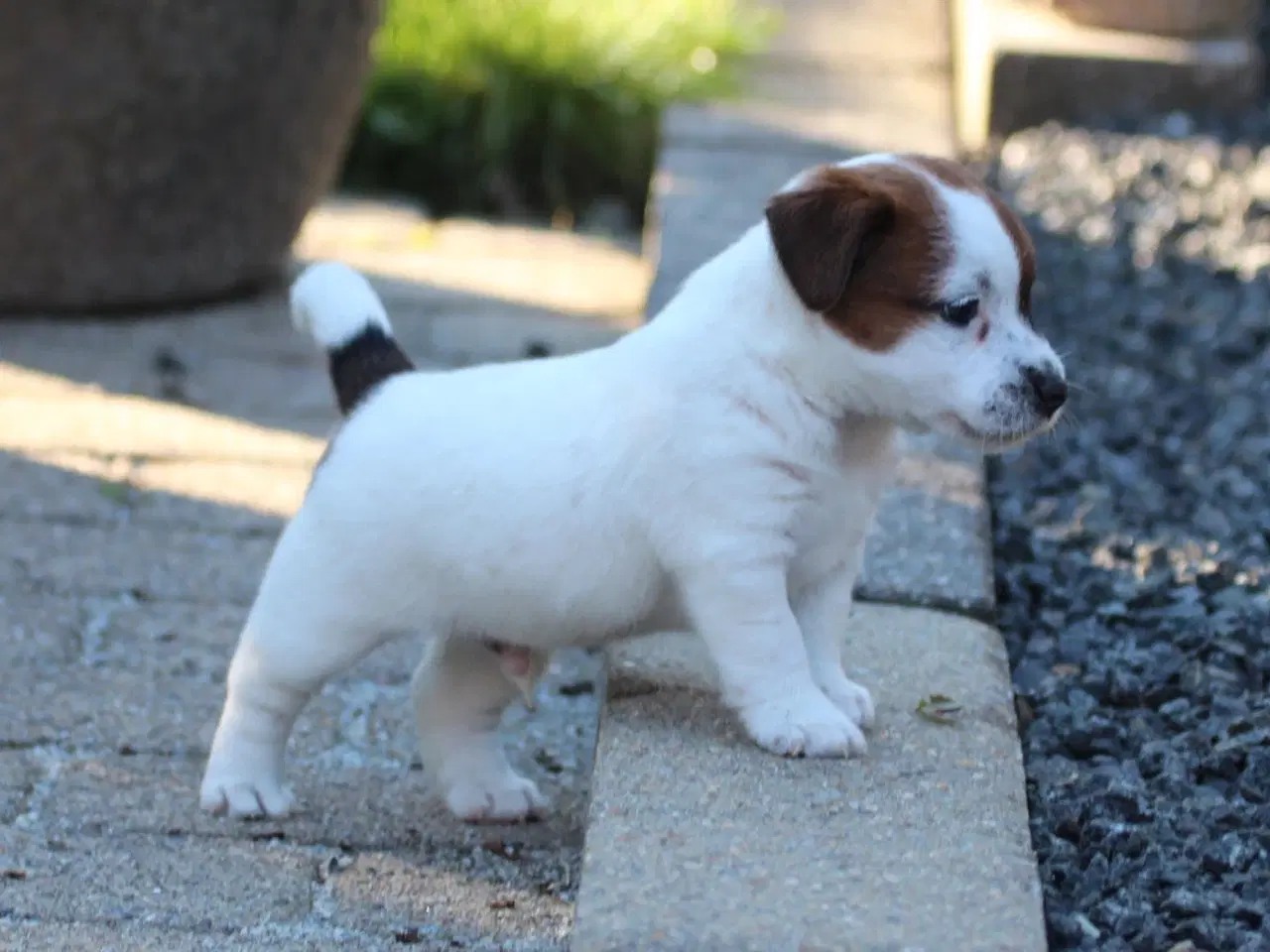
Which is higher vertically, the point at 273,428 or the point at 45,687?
the point at 45,687

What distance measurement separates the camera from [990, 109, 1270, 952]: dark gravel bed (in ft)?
9.18

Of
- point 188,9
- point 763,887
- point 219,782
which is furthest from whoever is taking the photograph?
point 188,9

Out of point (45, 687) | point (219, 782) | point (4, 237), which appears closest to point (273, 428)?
point (4, 237)

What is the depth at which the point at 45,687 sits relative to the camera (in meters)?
3.67

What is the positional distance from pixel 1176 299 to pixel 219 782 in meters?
3.40

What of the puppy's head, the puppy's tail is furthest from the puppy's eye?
the puppy's tail

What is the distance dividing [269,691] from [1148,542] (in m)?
1.89

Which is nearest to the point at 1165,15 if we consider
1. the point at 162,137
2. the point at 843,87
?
the point at 843,87

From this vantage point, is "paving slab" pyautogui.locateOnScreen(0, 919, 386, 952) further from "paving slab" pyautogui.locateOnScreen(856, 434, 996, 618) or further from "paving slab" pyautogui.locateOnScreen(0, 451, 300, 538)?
"paving slab" pyautogui.locateOnScreen(0, 451, 300, 538)

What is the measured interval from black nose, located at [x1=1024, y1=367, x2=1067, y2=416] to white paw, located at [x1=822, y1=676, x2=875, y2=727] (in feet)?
1.70

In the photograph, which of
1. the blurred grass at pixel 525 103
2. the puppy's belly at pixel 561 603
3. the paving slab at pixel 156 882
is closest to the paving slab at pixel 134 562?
the paving slab at pixel 156 882

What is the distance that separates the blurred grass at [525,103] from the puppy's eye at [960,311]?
5.07 metres

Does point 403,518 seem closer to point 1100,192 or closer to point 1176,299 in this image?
point 1176,299

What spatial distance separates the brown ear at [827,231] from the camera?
264cm
